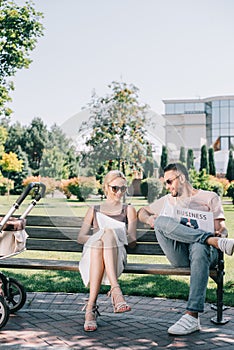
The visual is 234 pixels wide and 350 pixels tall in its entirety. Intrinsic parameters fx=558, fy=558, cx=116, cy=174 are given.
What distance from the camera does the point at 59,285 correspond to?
16.6 ft

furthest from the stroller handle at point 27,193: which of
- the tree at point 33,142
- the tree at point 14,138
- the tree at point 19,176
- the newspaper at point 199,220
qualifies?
the tree at point 14,138

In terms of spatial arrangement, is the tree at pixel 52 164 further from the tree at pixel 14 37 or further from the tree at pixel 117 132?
the tree at pixel 14 37

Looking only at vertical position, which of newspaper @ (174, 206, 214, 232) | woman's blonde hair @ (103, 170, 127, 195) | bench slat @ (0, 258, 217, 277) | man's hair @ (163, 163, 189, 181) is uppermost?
man's hair @ (163, 163, 189, 181)

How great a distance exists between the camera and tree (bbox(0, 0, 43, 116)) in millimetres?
23406

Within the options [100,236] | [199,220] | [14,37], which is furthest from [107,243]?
[14,37]

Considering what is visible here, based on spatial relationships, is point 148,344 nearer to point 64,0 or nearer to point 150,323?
point 150,323

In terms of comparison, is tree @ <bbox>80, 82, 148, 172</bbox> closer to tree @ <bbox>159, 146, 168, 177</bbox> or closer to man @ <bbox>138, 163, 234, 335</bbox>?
tree @ <bbox>159, 146, 168, 177</bbox>

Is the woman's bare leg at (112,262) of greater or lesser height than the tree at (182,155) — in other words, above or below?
below

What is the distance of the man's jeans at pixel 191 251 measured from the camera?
3.47 metres

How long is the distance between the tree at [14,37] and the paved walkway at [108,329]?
1971 centimetres

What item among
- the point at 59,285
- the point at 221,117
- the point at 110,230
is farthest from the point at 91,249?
the point at 221,117

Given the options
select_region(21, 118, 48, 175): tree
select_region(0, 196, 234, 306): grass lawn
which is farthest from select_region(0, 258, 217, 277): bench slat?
select_region(21, 118, 48, 175): tree

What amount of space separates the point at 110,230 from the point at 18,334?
2.90 ft

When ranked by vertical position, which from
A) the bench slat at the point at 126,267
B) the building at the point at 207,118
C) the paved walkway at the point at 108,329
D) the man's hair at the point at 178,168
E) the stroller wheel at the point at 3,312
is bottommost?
the paved walkway at the point at 108,329
